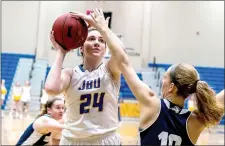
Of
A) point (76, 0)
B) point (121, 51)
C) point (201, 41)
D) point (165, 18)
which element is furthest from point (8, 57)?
point (121, 51)

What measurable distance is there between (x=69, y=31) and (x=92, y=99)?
0.52 m

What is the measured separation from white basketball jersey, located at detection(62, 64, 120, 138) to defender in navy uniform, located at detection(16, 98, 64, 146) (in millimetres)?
441

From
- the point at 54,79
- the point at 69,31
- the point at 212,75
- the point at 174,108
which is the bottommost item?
A: the point at 212,75

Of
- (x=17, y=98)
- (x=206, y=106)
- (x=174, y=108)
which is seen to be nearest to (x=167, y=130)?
(x=174, y=108)

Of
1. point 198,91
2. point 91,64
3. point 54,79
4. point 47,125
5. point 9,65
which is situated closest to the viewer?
point 198,91

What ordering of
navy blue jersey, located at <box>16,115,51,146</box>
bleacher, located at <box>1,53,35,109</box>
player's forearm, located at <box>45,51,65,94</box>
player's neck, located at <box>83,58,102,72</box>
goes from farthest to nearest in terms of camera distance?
bleacher, located at <box>1,53,35,109</box>, navy blue jersey, located at <box>16,115,51,146</box>, player's neck, located at <box>83,58,102,72</box>, player's forearm, located at <box>45,51,65,94</box>

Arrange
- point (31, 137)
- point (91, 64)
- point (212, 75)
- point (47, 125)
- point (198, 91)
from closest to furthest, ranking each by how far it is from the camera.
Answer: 1. point (198, 91)
2. point (91, 64)
3. point (47, 125)
4. point (31, 137)
5. point (212, 75)

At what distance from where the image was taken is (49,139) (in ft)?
11.0

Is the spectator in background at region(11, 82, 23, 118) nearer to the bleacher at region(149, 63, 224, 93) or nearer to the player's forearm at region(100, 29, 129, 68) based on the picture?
the bleacher at region(149, 63, 224, 93)

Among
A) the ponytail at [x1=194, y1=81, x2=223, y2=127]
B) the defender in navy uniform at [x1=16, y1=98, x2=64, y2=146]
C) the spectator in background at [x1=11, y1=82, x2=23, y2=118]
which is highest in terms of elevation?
the ponytail at [x1=194, y1=81, x2=223, y2=127]

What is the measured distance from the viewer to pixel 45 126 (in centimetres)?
Answer: 305

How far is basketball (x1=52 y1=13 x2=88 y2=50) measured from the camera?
89.6 inches

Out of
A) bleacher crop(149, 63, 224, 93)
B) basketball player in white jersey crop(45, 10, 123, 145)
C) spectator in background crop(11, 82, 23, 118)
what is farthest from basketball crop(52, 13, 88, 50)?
bleacher crop(149, 63, 224, 93)

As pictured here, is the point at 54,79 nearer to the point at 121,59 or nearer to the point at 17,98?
the point at 121,59
